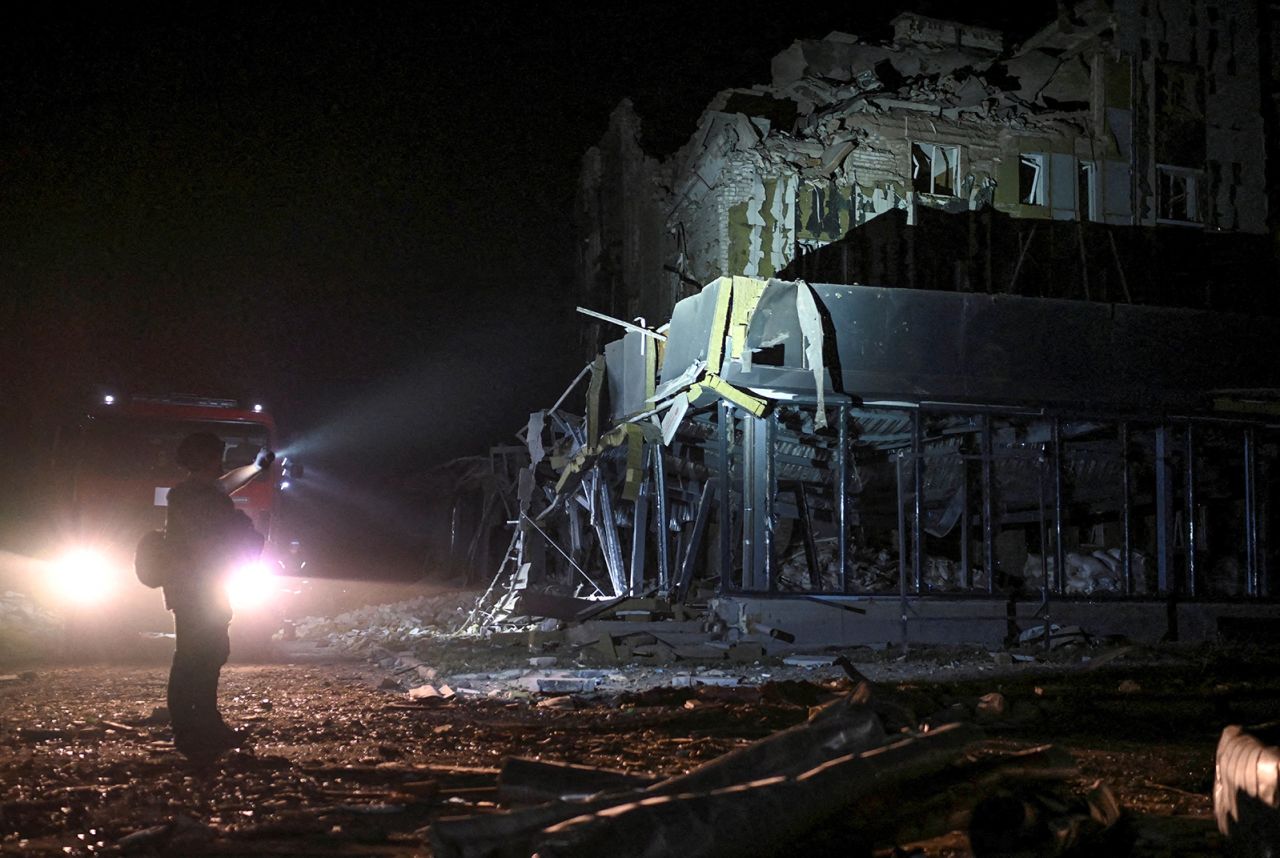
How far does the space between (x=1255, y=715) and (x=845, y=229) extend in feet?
50.6

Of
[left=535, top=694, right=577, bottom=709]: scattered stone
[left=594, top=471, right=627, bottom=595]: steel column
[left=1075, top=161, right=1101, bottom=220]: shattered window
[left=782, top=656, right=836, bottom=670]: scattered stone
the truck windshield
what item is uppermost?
[left=1075, top=161, right=1101, bottom=220]: shattered window

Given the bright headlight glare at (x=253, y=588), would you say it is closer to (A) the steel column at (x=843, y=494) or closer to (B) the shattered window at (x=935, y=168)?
(A) the steel column at (x=843, y=494)

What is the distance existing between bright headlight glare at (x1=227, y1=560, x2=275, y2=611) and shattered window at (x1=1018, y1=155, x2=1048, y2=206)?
56.8 feet

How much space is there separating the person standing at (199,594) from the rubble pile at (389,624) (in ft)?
28.1

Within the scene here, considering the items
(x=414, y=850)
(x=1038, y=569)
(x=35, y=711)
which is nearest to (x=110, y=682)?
(x=35, y=711)

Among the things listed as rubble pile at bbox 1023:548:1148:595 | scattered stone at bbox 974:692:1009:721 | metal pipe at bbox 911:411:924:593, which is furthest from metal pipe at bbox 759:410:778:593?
scattered stone at bbox 974:692:1009:721

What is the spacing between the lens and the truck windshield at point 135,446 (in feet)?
44.6

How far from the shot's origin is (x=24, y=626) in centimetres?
1599

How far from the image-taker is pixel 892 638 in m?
14.2

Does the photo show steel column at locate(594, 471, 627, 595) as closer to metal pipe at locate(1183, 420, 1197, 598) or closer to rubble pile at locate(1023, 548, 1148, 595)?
rubble pile at locate(1023, 548, 1148, 595)

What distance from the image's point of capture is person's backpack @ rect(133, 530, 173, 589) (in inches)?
264

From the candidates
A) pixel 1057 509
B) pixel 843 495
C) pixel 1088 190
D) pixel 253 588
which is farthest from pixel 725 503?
pixel 1088 190

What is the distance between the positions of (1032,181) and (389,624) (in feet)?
53.1

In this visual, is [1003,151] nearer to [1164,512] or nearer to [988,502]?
[1164,512]
